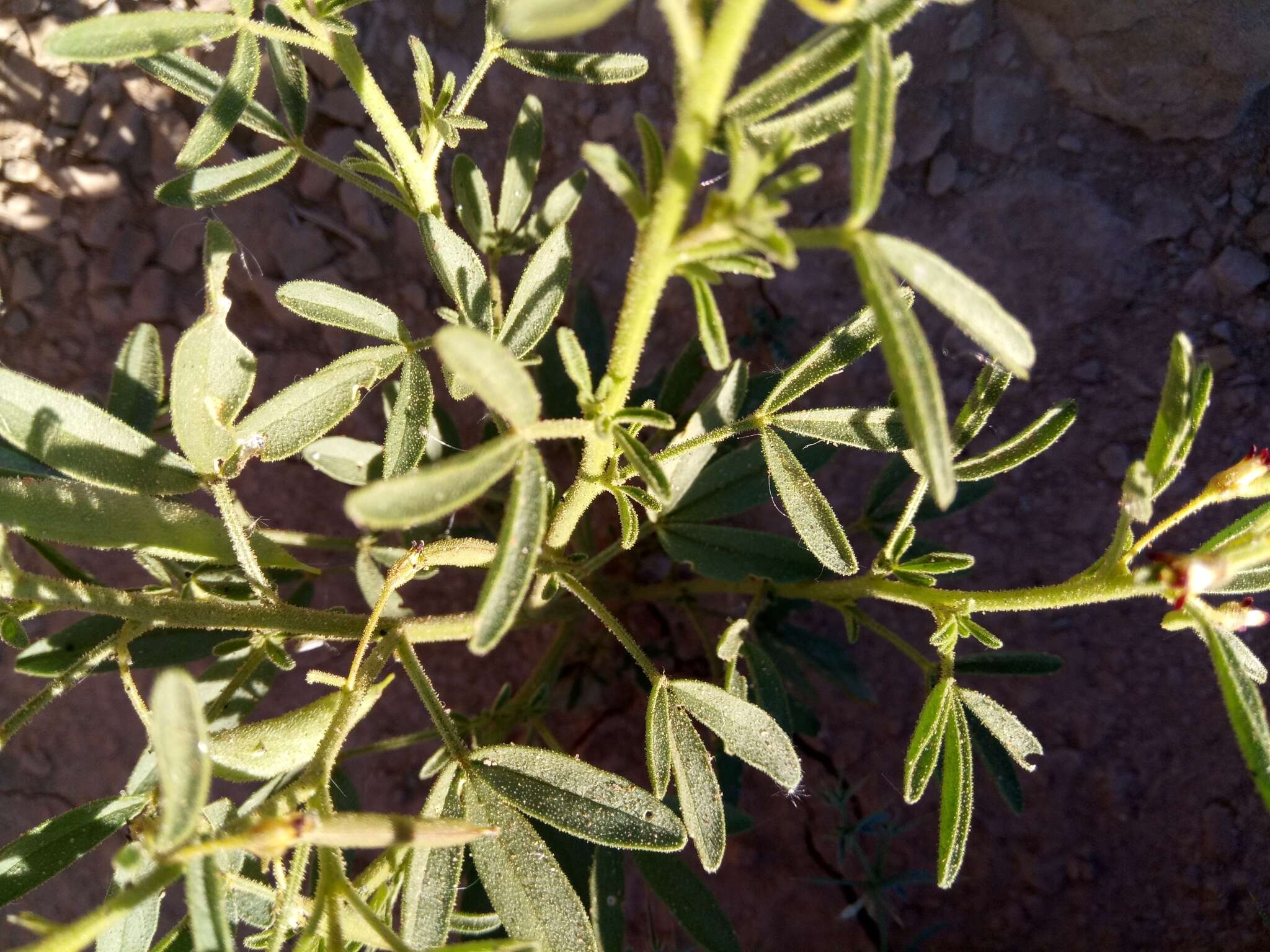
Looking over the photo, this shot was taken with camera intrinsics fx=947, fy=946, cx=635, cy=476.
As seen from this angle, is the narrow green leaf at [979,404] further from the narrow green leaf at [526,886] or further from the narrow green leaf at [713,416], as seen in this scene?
the narrow green leaf at [526,886]

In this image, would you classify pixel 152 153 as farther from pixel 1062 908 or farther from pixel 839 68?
pixel 1062 908

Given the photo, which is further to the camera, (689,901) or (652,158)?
(689,901)

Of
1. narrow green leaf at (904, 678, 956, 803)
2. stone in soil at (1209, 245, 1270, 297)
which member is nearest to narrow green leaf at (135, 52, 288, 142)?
narrow green leaf at (904, 678, 956, 803)

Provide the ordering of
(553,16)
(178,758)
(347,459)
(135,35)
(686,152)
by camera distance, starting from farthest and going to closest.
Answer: (347,459), (135,35), (178,758), (686,152), (553,16)

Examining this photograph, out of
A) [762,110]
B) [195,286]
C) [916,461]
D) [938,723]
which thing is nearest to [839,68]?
[762,110]

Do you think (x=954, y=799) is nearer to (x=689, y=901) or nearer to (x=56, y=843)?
(x=689, y=901)

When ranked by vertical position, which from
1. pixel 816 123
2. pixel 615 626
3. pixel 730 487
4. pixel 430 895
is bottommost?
pixel 430 895

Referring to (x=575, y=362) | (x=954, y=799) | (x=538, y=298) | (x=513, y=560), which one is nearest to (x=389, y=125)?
(x=538, y=298)
